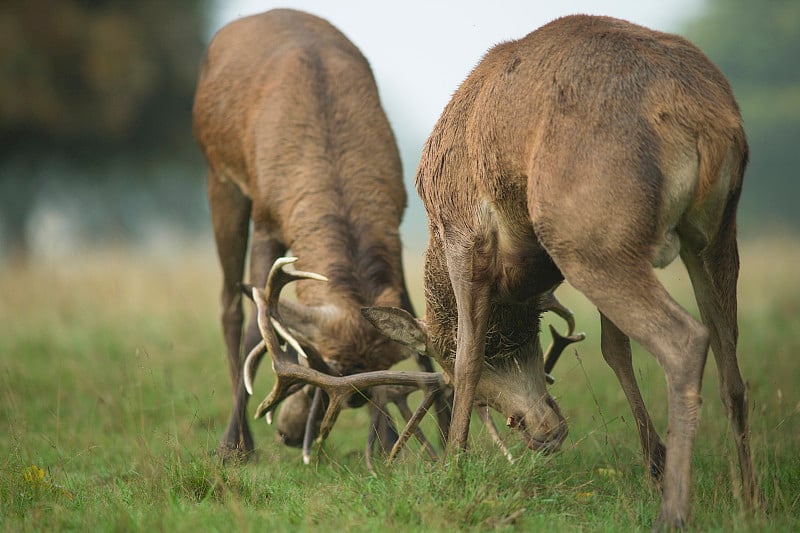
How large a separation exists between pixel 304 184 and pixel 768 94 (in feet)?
128

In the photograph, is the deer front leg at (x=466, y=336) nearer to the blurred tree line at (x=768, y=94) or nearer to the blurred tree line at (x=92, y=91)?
the blurred tree line at (x=92, y=91)

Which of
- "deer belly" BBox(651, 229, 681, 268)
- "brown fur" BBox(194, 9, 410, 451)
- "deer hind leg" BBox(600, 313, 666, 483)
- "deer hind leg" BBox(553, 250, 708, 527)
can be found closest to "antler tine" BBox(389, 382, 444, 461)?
"brown fur" BBox(194, 9, 410, 451)

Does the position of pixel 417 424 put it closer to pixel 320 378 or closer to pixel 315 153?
pixel 320 378

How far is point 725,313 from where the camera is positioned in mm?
4500

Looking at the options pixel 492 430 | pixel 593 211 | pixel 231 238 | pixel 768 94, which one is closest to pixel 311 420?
pixel 492 430

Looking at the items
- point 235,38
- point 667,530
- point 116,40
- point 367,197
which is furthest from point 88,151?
point 667,530

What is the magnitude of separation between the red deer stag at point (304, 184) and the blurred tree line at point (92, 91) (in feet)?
46.0

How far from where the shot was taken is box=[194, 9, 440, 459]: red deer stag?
6.18m

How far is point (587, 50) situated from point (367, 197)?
269cm

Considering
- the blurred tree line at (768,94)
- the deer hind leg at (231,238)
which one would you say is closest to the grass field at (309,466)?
the deer hind leg at (231,238)

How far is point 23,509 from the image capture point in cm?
477

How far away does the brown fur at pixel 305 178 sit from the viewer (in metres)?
6.25

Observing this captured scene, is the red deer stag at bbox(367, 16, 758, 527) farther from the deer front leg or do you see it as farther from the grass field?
the grass field

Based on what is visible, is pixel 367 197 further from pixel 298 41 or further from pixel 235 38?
pixel 235 38
